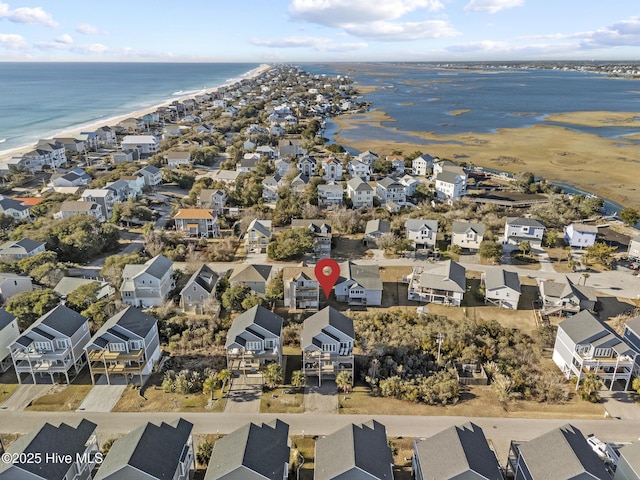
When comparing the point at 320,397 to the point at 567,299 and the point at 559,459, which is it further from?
the point at 567,299

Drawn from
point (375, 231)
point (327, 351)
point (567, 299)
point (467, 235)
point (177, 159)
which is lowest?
point (567, 299)

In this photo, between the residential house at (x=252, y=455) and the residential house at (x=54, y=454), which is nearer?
the residential house at (x=54, y=454)

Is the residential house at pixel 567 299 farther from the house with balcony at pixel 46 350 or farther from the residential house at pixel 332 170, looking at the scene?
the residential house at pixel 332 170

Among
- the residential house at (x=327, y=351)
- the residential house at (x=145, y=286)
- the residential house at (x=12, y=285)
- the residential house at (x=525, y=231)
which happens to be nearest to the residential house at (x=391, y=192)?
the residential house at (x=525, y=231)

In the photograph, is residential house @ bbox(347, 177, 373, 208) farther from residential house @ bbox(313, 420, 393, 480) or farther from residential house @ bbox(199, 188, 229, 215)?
residential house @ bbox(313, 420, 393, 480)

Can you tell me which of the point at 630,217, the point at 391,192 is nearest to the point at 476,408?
the point at 391,192

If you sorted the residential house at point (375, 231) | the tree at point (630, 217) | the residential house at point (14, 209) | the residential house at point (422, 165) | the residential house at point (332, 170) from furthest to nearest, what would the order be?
the residential house at point (422, 165) < the residential house at point (332, 170) < the tree at point (630, 217) < the residential house at point (14, 209) < the residential house at point (375, 231)

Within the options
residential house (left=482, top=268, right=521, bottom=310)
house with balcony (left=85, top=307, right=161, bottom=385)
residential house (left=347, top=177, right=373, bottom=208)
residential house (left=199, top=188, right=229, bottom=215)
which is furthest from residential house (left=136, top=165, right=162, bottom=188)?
residential house (left=482, top=268, right=521, bottom=310)
